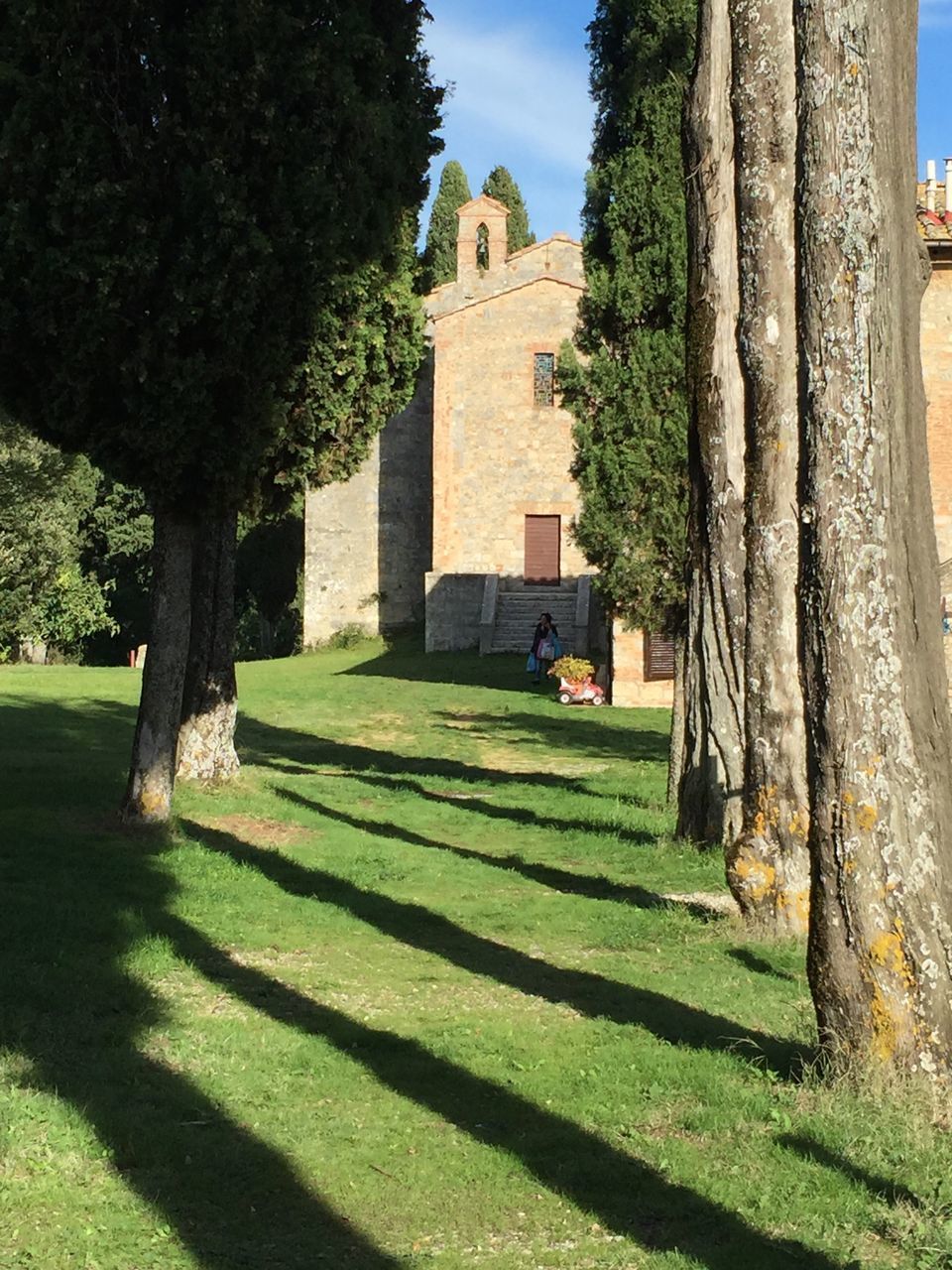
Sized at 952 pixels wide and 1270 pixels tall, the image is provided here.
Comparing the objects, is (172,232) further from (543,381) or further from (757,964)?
(543,381)

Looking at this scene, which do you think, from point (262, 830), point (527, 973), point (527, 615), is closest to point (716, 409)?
point (527, 973)

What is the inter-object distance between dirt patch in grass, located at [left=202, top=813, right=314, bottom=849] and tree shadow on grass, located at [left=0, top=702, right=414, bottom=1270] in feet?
3.05

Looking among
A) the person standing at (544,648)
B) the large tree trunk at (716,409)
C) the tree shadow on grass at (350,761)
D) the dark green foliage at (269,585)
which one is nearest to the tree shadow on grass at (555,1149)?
the large tree trunk at (716,409)

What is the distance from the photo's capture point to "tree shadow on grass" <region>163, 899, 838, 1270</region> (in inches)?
176

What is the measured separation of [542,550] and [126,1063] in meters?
33.5

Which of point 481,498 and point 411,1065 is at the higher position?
point 481,498

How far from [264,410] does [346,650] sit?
28.9m

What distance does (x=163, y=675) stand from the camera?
11.9 meters

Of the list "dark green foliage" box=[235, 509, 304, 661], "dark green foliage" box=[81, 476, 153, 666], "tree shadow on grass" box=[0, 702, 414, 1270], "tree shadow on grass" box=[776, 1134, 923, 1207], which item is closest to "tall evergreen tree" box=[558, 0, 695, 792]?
"tree shadow on grass" box=[0, 702, 414, 1270]

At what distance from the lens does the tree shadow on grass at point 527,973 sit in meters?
6.71

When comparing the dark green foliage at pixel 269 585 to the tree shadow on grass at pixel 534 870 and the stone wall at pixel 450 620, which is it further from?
the tree shadow on grass at pixel 534 870

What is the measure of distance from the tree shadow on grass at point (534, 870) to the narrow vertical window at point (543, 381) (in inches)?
1014

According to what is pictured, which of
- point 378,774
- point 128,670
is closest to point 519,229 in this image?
point 128,670

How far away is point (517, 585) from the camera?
38812 mm
